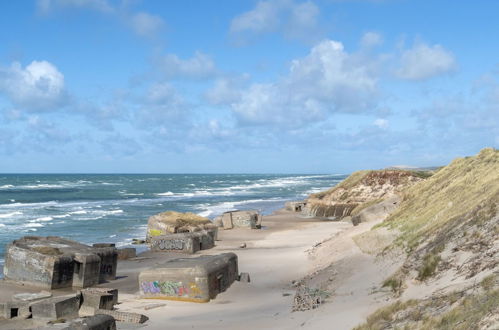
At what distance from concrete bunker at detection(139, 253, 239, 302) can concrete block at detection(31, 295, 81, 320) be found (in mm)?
3014

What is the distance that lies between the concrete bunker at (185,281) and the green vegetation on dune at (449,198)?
704cm

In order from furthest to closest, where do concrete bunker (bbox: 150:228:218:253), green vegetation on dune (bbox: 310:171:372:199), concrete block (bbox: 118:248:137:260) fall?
green vegetation on dune (bbox: 310:171:372:199) < concrete bunker (bbox: 150:228:218:253) < concrete block (bbox: 118:248:137:260)

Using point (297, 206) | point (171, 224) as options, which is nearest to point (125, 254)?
point (171, 224)

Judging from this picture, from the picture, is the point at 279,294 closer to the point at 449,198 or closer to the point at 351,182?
the point at 449,198

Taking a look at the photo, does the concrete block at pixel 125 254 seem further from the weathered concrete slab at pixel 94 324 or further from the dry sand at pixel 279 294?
the weathered concrete slab at pixel 94 324

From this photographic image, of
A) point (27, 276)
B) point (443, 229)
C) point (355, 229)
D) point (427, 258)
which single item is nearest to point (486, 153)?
point (355, 229)

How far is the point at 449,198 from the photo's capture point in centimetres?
2209

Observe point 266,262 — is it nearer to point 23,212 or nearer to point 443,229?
point 443,229

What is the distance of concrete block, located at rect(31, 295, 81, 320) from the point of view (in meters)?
16.3

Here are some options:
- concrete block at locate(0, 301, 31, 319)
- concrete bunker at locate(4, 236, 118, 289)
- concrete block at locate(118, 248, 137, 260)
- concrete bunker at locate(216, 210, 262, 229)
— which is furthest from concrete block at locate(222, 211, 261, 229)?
concrete block at locate(0, 301, 31, 319)

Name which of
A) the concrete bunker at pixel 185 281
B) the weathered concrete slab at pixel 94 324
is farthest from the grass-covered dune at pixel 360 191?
the weathered concrete slab at pixel 94 324

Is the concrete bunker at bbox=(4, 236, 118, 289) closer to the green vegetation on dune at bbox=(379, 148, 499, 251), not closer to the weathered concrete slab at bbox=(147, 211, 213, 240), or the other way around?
the green vegetation on dune at bbox=(379, 148, 499, 251)

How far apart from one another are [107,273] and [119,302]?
5.68 metres

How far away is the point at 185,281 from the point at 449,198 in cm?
1141
